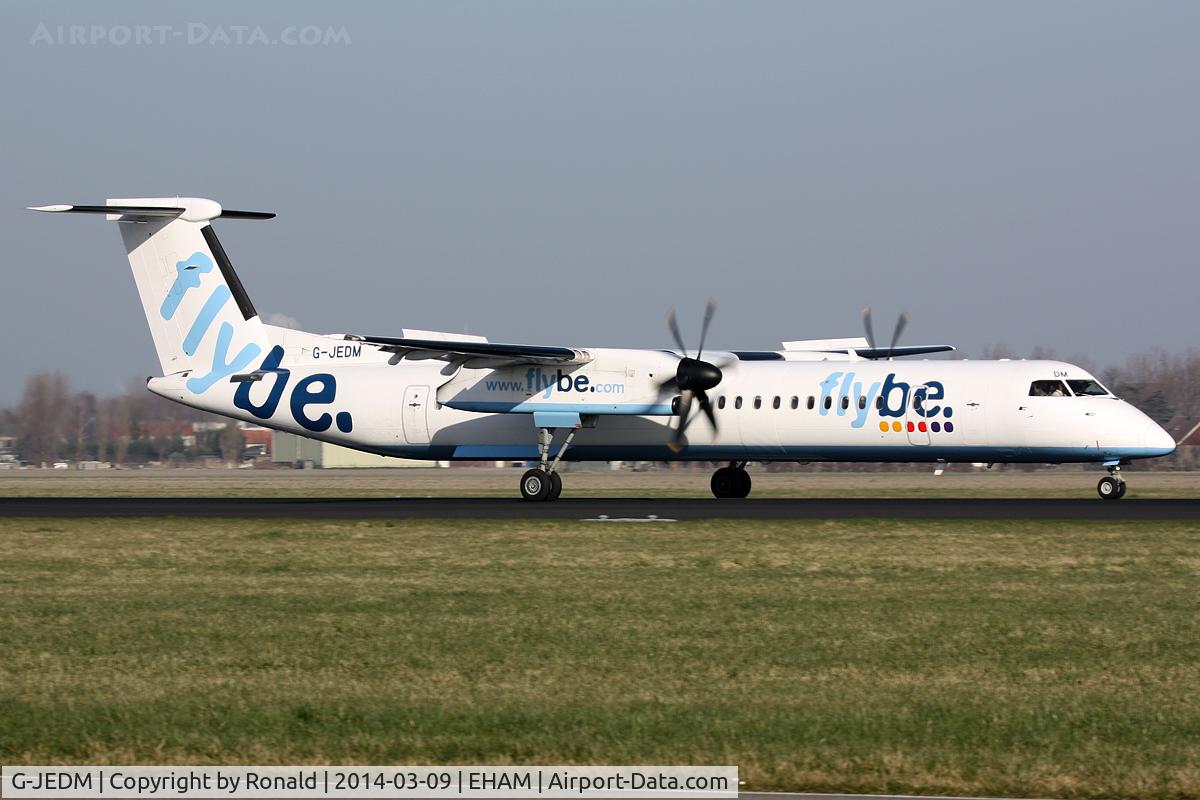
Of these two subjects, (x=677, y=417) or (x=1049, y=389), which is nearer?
(x=1049, y=389)

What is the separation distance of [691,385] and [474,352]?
4952mm

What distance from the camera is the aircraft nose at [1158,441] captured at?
31109 millimetres

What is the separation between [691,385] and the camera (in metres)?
34.0

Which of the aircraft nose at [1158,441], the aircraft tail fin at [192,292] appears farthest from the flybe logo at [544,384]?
the aircraft nose at [1158,441]

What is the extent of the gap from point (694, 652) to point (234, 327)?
26.8 m

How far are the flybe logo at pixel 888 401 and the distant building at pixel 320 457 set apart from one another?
216ft

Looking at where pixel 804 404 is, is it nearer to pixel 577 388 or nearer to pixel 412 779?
pixel 577 388

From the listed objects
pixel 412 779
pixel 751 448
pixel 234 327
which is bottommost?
pixel 412 779

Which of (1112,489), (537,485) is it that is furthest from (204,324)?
(1112,489)

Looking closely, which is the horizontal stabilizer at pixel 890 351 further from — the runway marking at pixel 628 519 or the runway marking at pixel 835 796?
→ the runway marking at pixel 835 796

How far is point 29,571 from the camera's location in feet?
64.5

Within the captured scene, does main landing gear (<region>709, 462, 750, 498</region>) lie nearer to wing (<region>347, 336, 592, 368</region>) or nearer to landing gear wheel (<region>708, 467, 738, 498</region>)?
landing gear wheel (<region>708, 467, 738, 498</region>)

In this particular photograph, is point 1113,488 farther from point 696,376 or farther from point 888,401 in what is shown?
point 696,376

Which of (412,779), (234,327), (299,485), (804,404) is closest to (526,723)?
(412,779)
